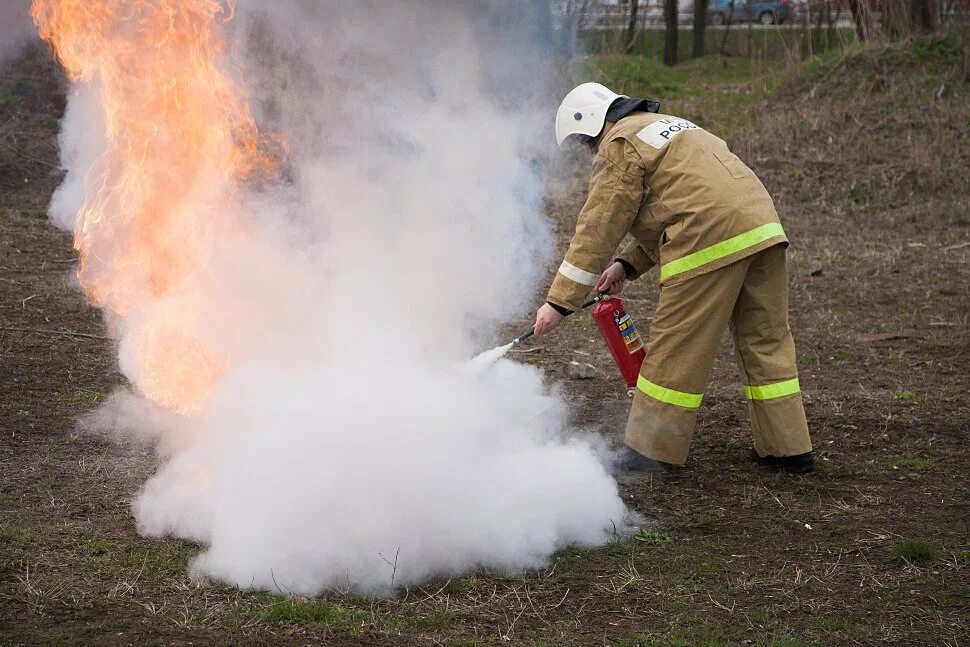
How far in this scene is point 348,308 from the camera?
200 inches

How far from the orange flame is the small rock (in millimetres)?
2634

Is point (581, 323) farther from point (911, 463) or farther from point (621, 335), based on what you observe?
point (911, 463)

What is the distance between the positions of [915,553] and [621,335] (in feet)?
5.86

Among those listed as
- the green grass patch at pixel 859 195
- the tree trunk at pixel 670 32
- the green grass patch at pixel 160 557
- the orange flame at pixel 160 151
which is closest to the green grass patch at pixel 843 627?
the green grass patch at pixel 160 557

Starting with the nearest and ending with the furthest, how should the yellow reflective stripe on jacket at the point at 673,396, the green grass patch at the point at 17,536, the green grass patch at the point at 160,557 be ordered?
the green grass patch at the point at 160,557 → the green grass patch at the point at 17,536 → the yellow reflective stripe on jacket at the point at 673,396

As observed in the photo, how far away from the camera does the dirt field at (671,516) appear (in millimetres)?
3523

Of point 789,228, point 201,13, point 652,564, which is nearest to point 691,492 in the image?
point 652,564

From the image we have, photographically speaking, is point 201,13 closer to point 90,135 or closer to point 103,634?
point 103,634

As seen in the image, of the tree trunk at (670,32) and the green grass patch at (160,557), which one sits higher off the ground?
the tree trunk at (670,32)

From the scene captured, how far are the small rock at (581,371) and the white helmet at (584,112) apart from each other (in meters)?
2.20

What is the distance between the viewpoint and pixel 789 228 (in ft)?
37.5

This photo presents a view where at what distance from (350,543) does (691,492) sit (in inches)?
74.7

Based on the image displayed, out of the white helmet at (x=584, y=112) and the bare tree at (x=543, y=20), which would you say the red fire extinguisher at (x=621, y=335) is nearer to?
the white helmet at (x=584, y=112)

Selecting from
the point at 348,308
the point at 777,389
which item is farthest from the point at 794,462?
the point at 348,308
